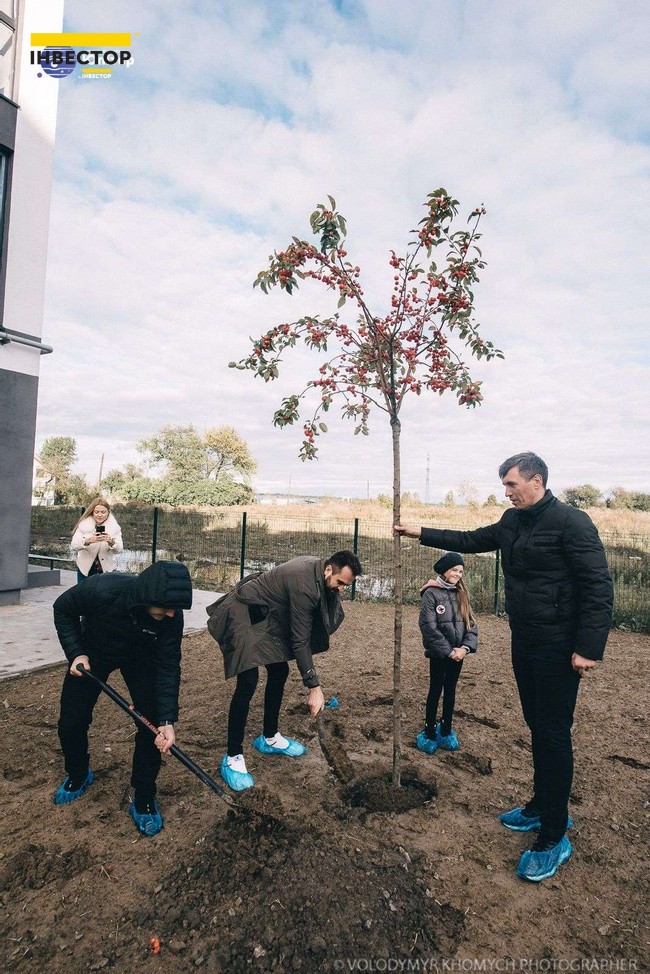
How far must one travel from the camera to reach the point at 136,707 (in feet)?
9.70

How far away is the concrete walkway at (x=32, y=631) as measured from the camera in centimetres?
571

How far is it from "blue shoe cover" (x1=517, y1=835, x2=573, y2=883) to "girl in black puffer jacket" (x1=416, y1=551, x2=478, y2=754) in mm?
1288

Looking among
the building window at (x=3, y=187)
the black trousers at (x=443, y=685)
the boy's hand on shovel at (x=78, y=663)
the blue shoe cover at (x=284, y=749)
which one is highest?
the building window at (x=3, y=187)

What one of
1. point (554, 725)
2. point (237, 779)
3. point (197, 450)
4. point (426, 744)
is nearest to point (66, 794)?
point (237, 779)

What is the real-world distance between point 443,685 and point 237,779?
1.69 metres

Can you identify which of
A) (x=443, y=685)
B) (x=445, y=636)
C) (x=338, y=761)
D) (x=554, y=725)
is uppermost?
(x=445, y=636)

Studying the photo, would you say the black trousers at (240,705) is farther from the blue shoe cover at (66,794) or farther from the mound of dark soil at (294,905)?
the blue shoe cover at (66,794)

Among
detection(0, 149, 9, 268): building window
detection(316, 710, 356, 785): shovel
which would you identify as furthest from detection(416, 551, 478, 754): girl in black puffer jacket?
detection(0, 149, 9, 268): building window

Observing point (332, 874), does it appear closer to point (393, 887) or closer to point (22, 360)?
point (393, 887)

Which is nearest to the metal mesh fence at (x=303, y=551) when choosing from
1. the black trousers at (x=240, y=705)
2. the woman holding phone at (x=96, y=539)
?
the woman holding phone at (x=96, y=539)

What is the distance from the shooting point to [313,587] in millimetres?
3279

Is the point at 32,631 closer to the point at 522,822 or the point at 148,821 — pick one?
the point at 148,821

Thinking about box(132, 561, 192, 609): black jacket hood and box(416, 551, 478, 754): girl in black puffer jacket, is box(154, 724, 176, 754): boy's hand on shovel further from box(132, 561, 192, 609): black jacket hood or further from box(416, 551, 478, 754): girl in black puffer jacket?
box(416, 551, 478, 754): girl in black puffer jacket

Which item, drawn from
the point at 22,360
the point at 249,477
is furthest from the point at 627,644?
the point at 249,477
